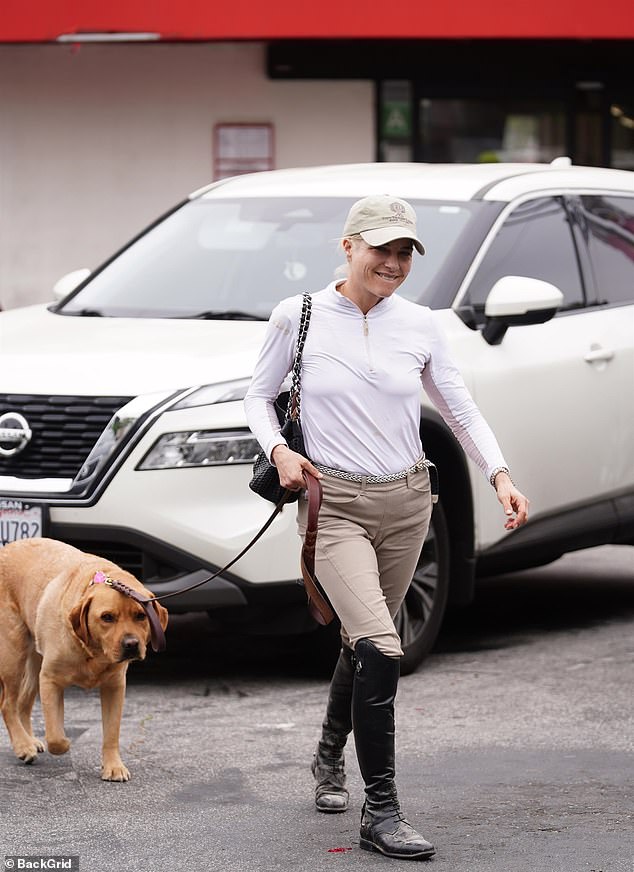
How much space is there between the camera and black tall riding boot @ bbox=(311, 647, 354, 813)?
205 inches

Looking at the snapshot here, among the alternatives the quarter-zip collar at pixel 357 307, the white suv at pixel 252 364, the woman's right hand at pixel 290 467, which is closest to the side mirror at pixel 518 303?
the white suv at pixel 252 364

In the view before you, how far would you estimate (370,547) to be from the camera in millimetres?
4973

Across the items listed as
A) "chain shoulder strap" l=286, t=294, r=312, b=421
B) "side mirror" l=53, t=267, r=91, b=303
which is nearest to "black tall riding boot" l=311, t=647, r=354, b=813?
"chain shoulder strap" l=286, t=294, r=312, b=421

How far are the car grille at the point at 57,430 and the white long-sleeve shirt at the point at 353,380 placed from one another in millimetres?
1491

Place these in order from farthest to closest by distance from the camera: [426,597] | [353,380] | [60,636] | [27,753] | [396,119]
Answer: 1. [396,119]
2. [426,597]
3. [27,753]
4. [60,636]
5. [353,380]

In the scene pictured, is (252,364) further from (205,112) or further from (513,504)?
(205,112)

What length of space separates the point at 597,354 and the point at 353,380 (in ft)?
10.1

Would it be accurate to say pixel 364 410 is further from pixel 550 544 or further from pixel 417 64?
pixel 417 64

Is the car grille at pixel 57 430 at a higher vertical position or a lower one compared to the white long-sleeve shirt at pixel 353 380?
lower

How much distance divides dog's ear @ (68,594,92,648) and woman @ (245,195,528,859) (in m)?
0.72

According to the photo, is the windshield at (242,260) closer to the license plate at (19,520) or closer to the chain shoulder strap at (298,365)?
the license plate at (19,520)

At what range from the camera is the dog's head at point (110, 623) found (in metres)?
5.24

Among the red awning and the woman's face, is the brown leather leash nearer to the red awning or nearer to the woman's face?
the woman's face

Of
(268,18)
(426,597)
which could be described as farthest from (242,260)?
(268,18)
